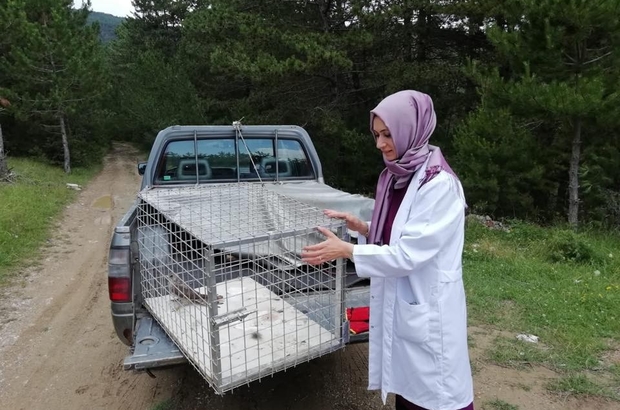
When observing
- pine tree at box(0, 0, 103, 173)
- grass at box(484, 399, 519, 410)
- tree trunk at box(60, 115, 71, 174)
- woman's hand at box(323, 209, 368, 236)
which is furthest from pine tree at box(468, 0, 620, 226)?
tree trunk at box(60, 115, 71, 174)

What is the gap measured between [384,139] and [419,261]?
53 cm

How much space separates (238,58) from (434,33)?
6.08 meters

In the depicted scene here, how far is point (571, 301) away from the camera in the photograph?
4789 mm

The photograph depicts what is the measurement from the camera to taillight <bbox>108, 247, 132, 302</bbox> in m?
2.94

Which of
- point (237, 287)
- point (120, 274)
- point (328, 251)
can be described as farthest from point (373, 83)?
point (328, 251)

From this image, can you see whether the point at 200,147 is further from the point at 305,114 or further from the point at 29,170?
the point at 29,170

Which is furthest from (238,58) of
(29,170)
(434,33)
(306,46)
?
(29,170)

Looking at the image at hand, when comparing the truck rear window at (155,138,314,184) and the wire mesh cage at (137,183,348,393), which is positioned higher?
the truck rear window at (155,138,314,184)

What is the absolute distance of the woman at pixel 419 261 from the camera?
1.85 m

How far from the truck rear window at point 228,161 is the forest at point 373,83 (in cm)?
534

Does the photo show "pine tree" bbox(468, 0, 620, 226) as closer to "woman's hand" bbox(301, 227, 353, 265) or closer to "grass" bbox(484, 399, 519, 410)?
"grass" bbox(484, 399, 519, 410)

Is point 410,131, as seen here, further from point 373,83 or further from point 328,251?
point 373,83

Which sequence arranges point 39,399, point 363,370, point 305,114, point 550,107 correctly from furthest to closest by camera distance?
point 305,114 < point 550,107 < point 363,370 < point 39,399

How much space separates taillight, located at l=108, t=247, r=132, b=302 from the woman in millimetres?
1501
